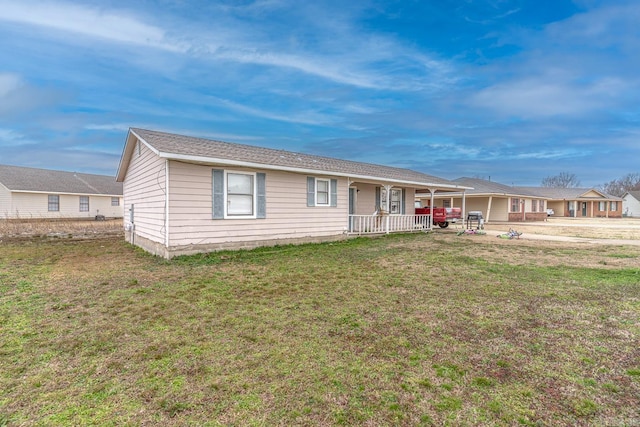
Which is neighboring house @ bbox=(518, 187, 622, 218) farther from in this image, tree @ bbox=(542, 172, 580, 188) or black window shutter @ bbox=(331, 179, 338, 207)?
black window shutter @ bbox=(331, 179, 338, 207)

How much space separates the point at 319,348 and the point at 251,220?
7038mm

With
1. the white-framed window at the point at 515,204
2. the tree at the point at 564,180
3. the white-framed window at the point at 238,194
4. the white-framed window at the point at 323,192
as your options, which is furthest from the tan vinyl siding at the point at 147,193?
the tree at the point at 564,180

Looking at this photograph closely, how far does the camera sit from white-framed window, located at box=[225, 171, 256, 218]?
930 cm

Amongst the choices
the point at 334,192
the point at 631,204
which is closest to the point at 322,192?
the point at 334,192

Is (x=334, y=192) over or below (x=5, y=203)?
over

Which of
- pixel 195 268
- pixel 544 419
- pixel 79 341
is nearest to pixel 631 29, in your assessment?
pixel 544 419

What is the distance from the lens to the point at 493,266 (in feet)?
24.9

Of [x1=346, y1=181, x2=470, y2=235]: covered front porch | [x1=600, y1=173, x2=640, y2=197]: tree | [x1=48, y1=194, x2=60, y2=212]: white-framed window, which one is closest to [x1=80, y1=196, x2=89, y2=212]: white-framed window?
[x1=48, y1=194, x2=60, y2=212]: white-framed window

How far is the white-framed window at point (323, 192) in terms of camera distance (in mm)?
11812

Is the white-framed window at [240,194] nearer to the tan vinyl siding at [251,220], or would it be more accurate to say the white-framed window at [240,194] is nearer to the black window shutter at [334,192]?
the tan vinyl siding at [251,220]

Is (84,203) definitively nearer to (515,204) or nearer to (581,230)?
(581,230)

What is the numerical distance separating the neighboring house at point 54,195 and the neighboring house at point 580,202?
5092 centimetres

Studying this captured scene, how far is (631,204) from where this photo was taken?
52188mm

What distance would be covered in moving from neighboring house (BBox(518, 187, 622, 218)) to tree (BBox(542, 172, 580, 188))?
36.5 m
